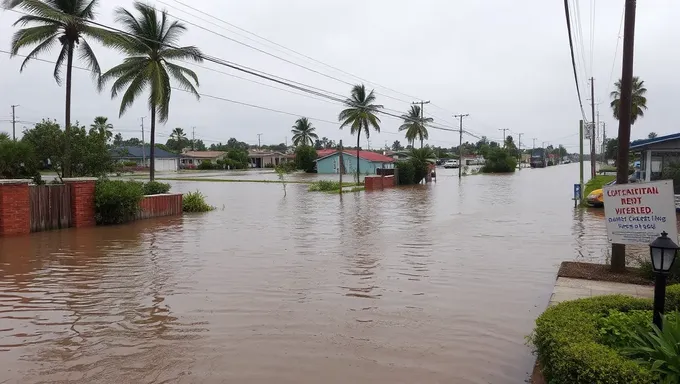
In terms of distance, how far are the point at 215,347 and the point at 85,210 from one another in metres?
12.6

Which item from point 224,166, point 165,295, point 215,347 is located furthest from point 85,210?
point 224,166

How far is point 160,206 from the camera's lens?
19.8 metres

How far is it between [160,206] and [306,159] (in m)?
60.3

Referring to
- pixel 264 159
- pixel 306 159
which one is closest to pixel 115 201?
pixel 306 159

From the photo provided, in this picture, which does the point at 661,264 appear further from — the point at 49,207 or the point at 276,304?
the point at 49,207

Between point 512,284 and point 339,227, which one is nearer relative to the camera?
point 512,284

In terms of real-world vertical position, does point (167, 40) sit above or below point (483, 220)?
above

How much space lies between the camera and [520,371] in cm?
529

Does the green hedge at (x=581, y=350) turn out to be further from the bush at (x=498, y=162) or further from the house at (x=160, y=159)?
the house at (x=160, y=159)

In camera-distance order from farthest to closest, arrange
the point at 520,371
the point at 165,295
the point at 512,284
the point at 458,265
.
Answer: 1. the point at 458,265
2. the point at 512,284
3. the point at 165,295
4. the point at 520,371

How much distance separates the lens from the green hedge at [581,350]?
371 cm

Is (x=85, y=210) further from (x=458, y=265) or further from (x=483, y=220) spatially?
(x=483, y=220)

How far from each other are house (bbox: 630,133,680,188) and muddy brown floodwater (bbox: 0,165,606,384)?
7.97 metres

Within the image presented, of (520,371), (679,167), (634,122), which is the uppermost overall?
(634,122)
